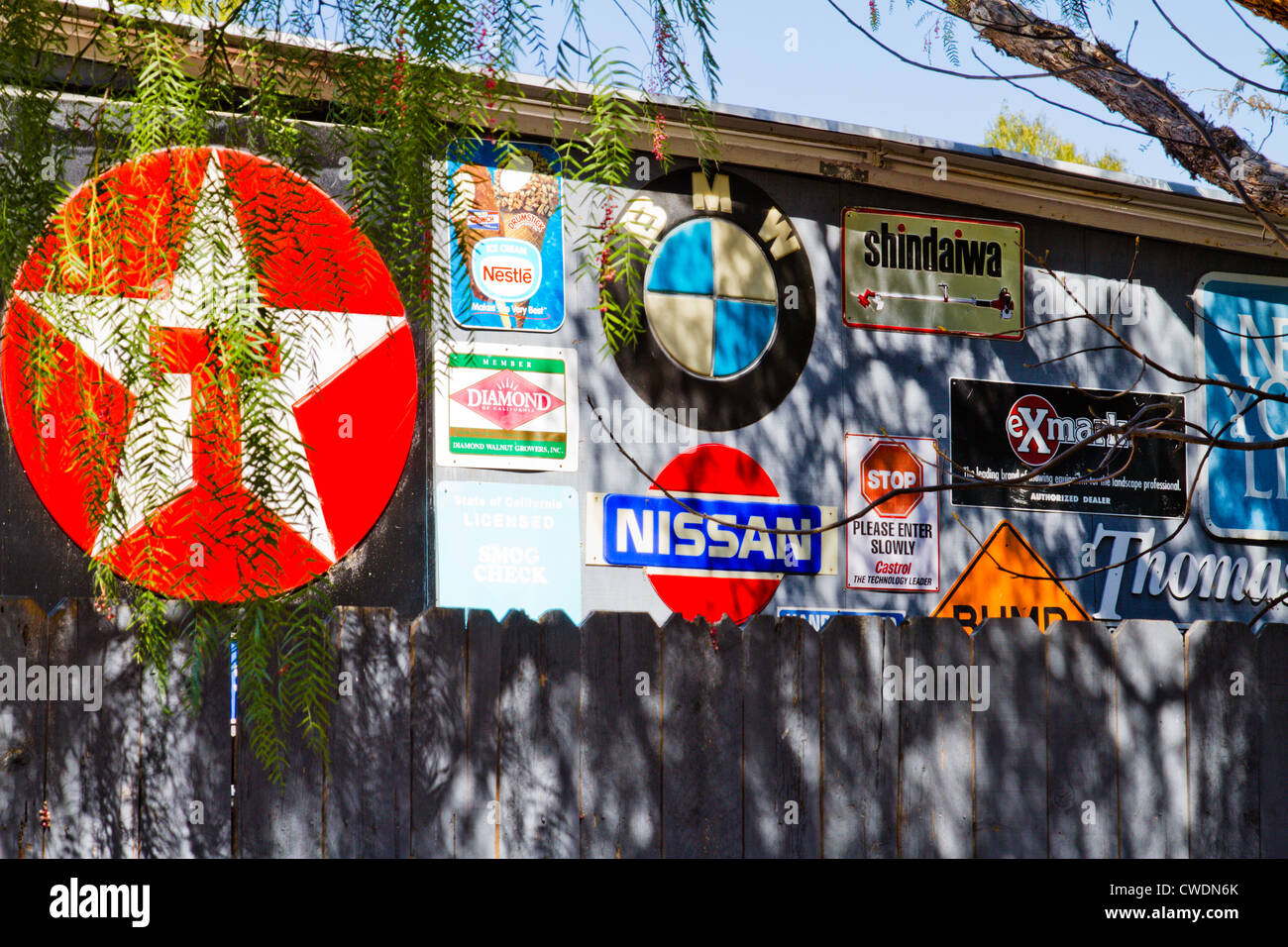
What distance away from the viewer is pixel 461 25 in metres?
3.09

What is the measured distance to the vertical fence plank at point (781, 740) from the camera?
16.5 ft

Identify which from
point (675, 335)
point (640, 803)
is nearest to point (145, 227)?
point (640, 803)

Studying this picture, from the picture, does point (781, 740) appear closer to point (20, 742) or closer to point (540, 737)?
point (540, 737)

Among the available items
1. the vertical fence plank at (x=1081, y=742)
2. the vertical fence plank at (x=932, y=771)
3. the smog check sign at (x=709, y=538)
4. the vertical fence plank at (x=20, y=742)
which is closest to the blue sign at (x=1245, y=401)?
the smog check sign at (x=709, y=538)

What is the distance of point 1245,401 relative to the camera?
866cm

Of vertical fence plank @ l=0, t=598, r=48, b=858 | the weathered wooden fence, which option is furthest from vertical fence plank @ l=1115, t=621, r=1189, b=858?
vertical fence plank @ l=0, t=598, r=48, b=858

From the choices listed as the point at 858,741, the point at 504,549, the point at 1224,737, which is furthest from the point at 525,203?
the point at 1224,737

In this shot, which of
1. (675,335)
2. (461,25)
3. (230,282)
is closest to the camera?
(230,282)

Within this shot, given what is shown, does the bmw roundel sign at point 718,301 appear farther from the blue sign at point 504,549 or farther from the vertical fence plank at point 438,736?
the vertical fence plank at point 438,736

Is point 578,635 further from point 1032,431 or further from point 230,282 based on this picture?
point 1032,431

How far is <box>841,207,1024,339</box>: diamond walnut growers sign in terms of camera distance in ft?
26.4

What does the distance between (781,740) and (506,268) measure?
3131mm

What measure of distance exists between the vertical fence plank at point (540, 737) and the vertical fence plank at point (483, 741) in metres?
0.03
